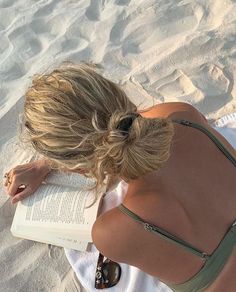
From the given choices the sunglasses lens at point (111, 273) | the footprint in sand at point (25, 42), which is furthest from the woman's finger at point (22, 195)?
the footprint in sand at point (25, 42)

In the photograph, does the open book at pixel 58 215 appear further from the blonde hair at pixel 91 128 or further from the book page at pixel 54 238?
the blonde hair at pixel 91 128

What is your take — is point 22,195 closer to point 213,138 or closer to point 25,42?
point 213,138

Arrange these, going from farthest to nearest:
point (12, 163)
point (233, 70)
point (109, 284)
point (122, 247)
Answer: point (233, 70)
point (12, 163)
point (109, 284)
point (122, 247)

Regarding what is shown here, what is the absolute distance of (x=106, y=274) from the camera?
1.57 metres

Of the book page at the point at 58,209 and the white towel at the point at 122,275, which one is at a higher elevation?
the book page at the point at 58,209

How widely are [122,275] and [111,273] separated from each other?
0.12ft

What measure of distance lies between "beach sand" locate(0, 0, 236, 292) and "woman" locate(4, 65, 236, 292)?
0.73 metres

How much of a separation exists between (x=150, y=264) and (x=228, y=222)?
212mm

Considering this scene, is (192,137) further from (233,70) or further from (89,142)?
(233,70)

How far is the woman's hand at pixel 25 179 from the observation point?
1688 mm

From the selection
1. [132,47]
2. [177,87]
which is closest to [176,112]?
[177,87]

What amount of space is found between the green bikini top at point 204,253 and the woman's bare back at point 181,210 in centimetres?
1

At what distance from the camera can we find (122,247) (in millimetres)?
1196

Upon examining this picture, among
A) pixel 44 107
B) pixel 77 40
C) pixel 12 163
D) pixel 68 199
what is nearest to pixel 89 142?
pixel 44 107
